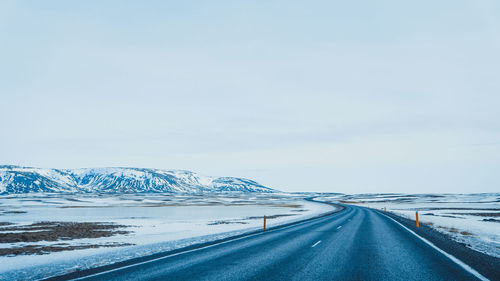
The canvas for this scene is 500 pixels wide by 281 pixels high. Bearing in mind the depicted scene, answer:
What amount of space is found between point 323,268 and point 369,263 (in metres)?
1.65

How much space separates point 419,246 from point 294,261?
630 centimetres

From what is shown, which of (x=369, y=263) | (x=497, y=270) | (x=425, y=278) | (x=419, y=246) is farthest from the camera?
(x=419, y=246)

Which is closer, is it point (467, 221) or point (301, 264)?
point (301, 264)

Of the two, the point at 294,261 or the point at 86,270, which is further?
the point at 294,261

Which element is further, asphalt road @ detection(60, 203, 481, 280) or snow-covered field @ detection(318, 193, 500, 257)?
snow-covered field @ detection(318, 193, 500, 257)

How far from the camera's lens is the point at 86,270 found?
935 cm

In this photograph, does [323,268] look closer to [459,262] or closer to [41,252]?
[459,262]

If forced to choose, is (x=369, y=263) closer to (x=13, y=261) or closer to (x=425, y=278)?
(x=425, y=278)

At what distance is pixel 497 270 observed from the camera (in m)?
9.16

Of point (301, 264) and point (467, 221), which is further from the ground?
point (467, 221)

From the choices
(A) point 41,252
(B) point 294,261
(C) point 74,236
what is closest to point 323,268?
(B) point 294,261

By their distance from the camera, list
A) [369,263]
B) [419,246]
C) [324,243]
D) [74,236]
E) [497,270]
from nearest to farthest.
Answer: [497,270]
[369,263]
[419,246]
[324,243]
[74,236]

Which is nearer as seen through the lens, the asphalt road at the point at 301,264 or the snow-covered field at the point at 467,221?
the asphalt road at the point at 301,264

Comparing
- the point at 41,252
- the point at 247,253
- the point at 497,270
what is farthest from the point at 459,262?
the point at 41,252
